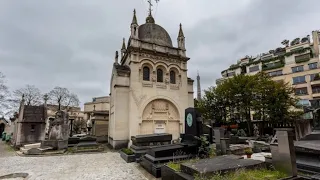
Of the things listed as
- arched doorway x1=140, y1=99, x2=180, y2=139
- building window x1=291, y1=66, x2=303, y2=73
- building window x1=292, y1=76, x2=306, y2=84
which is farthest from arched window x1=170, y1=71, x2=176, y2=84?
building window x1=291, y1=66, x2=303, y2=73

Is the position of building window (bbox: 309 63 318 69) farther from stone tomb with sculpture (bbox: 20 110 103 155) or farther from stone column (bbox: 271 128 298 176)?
stone tomb with sculpture (bbox: 20 110 103 155)

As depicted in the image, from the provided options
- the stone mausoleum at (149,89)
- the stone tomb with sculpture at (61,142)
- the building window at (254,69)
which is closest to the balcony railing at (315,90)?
the building window at (254,69)

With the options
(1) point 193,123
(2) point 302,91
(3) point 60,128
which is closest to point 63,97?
(3) point 60,128

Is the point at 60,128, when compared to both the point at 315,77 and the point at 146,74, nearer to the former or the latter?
the point at 146,74

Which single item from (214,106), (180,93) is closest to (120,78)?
(180,93)

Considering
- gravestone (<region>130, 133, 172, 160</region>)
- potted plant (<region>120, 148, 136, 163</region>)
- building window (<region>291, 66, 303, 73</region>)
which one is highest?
building window (<region>291, 66, 303, 73</region>)

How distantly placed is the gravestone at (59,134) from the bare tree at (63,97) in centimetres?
2359

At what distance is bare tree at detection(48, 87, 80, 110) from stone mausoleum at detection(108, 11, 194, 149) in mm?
24861

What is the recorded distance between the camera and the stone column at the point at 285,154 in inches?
178

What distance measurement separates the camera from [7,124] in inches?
1457

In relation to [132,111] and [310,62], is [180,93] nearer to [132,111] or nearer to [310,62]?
[132,111]

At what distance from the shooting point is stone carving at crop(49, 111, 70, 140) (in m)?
14.8

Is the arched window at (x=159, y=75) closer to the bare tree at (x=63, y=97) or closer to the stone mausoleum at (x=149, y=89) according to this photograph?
the stone mausoleum at (x=149, y=89)

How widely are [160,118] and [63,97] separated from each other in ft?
97.8
